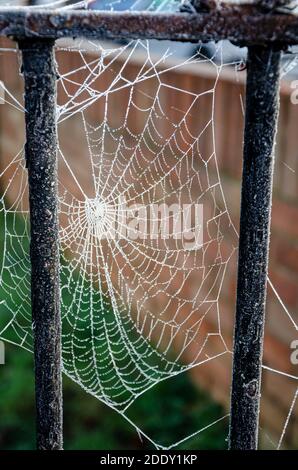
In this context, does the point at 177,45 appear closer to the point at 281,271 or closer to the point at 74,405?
the point at 281,271

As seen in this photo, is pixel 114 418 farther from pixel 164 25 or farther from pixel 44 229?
pixel 164 25

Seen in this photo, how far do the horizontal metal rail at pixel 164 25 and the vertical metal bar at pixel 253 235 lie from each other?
27 mm

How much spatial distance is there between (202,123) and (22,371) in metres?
1.58

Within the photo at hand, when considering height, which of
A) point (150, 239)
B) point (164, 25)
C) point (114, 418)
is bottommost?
point (114, 418)

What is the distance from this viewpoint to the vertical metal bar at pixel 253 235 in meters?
0.81

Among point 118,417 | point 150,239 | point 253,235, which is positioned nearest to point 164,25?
point 253,235

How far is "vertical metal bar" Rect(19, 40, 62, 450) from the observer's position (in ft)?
2.62

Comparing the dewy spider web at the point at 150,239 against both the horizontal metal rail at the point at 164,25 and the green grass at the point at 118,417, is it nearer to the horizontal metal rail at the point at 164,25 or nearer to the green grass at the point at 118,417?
the green grass at the point at 118,417

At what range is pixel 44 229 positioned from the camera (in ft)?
2.79

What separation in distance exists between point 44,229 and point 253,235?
0.25m

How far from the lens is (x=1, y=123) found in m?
5.30

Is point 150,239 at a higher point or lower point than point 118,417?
higher

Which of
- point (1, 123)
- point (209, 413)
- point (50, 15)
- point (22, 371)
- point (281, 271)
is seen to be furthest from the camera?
point (1, 123)
